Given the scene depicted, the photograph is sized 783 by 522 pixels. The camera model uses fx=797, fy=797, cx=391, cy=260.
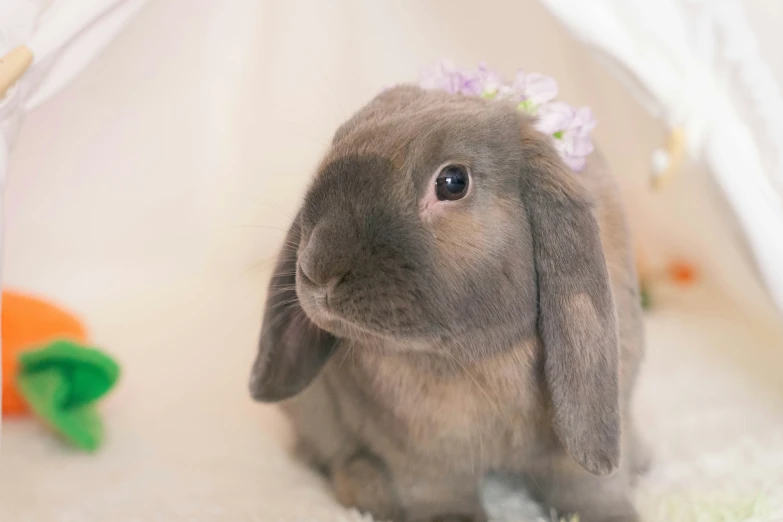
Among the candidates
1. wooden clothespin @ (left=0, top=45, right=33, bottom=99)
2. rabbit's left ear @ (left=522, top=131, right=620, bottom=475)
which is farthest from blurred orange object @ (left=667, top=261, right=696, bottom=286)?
wooden clothespin @ (left=0, top=45, right=33, bottom=99)

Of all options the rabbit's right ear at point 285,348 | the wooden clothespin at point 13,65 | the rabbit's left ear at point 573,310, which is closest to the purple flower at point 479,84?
the rabbit's left ear at point 573,310

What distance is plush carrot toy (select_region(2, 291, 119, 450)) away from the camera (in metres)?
1.72

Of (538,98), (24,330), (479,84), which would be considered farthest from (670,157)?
(24,330)

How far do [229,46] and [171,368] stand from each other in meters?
0.98

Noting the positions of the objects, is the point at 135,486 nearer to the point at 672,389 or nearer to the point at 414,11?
the point at 672,389

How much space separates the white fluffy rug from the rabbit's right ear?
0.24m

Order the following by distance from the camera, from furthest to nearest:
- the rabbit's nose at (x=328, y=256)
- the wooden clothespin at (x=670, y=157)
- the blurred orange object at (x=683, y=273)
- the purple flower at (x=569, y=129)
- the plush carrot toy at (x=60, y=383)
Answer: the blurred orange object at (x=683, y=273) < the plush carrot toy at (x=60, y=383) < the wooden clothespin at (x=670, y=157) < the purple flower at (x=569, y=129) < the rabbit's nose at (x=328, y=256)

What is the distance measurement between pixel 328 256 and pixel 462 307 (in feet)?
0.70

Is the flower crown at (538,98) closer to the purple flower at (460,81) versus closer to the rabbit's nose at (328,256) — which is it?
the purple flower at (460,81)

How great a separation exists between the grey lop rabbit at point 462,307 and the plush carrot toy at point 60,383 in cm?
47

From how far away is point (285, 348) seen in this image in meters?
1.47

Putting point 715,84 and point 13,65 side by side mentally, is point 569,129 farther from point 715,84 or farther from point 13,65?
point 13,65

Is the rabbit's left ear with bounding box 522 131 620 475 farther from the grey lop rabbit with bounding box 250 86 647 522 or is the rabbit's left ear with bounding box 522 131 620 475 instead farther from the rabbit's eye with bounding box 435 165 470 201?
the rabbit's eye with bounding box 435 165 470 201

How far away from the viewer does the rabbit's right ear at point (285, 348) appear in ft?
4.74
